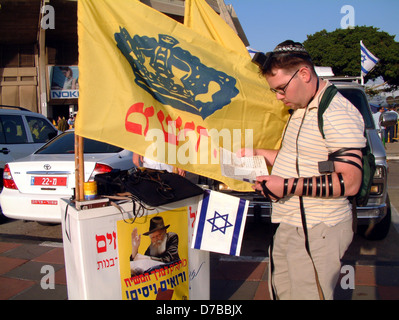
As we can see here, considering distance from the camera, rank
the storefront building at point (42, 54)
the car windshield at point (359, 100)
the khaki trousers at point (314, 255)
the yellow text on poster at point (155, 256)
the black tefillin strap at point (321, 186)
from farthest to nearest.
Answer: the storefront building at point (42, 54)
the car windshield at point (359, 100)
the yellow text on poster at point (155, 256)
the khaki trousers at point (314, 255)
the black tefillin strap at point (321, 186)

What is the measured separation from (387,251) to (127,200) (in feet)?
12.9

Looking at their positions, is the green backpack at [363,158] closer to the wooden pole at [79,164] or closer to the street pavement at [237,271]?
the wooden pole at [79,164]

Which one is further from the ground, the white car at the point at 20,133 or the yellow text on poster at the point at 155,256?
the white car at the point at 20,133

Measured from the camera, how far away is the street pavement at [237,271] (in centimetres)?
357

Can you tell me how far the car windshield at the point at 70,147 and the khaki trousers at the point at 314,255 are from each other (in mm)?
3938

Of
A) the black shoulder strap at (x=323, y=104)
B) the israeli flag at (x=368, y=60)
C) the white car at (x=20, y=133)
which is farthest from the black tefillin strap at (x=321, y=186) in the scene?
the israeli flag at (x=368, y=60)

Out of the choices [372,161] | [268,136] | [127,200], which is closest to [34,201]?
[127,200]

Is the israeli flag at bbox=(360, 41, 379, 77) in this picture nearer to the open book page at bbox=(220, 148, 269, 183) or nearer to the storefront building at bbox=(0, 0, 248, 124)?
the storefront building at bbox=(0, 0, 248, 124)

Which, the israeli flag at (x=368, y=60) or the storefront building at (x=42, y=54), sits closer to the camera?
the israeli flag at (x=368, y=60)

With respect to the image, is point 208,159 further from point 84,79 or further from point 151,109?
point 84,79

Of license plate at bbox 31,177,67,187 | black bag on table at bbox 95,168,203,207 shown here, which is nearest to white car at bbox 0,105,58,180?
license plate at bbox 31,177,67,187

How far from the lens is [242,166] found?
8.06 feet

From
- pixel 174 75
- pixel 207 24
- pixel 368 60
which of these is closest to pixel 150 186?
pixel 174 75

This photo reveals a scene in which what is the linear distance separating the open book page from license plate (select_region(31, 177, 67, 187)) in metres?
3.24
